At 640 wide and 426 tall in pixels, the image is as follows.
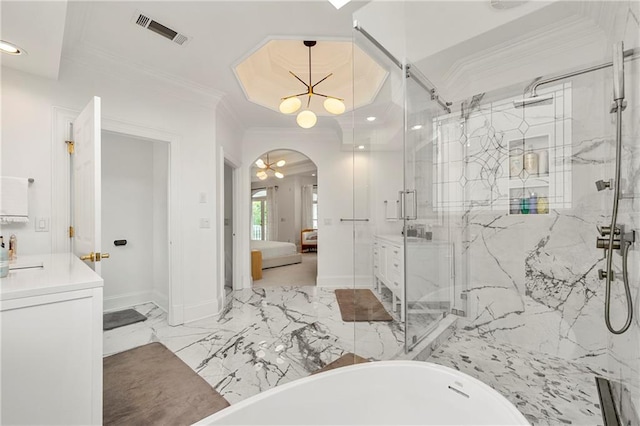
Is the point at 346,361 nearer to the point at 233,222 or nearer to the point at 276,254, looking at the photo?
the point at 233,222

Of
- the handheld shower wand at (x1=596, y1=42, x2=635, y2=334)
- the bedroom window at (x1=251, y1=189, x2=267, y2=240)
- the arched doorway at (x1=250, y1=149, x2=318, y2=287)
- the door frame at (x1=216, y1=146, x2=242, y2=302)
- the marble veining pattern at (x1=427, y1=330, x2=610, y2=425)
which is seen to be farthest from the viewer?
the bedroom window at (x1=251, y1=189, x2=267, y2=240)

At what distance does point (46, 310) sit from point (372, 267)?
2.78 metres

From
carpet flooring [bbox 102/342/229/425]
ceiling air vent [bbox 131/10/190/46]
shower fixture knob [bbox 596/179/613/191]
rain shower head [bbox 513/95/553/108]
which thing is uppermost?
ceiling air vent [bbox 131/10/190/46]

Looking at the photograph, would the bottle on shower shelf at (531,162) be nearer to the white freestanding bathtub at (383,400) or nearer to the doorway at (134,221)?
the white freestanding bathtub at (383,400)

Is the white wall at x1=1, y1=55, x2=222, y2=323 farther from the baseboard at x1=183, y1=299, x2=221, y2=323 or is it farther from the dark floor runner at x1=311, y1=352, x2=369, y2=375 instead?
the dark floor runner at x1=311, y1=352, x2=369, y2=375

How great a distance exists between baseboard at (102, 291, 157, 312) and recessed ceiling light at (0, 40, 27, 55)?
2.62 meters

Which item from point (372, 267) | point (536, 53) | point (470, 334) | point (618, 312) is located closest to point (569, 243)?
point (618, 312)

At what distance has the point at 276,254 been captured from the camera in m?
6.25

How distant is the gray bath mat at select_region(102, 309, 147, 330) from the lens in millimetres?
2873

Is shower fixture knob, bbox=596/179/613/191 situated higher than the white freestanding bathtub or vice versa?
shower fixture knob, bbox=596/179/613/191

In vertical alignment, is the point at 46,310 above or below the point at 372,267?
above

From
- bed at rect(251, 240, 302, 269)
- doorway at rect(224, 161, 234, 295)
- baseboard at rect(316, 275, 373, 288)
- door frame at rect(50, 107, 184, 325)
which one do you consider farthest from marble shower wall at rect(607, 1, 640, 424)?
bed at rect(251, 240, 302, 269)

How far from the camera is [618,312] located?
163 centimetres

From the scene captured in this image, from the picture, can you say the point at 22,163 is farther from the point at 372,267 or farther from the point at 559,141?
the point at 559,141
